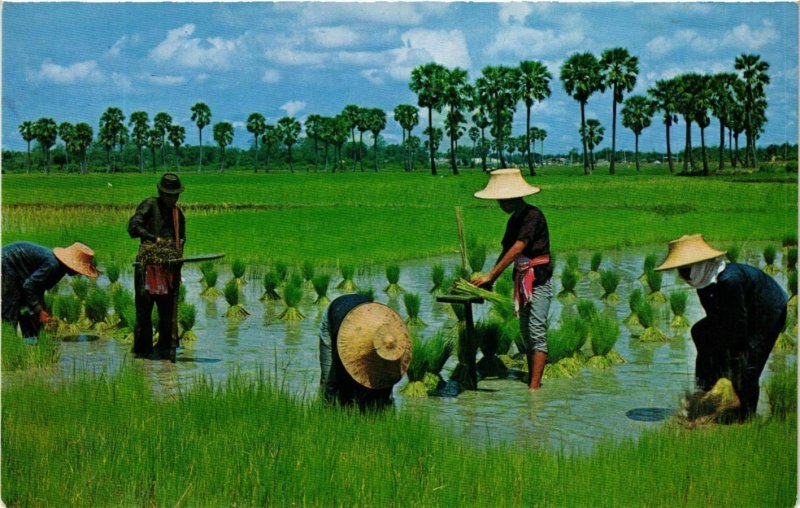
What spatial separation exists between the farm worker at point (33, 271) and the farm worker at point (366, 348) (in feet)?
8.92

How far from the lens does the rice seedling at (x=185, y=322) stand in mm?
8195

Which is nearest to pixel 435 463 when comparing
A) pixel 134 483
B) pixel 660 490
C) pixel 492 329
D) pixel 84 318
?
pixel 660 490

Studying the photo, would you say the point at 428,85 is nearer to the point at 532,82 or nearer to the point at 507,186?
the point at 532,82

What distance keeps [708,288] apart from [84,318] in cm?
594

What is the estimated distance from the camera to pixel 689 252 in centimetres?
519

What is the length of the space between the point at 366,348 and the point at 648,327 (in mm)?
4017

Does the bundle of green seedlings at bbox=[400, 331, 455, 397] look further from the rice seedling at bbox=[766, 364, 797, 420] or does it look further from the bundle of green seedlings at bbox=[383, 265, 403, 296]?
the bundle of green seedlings at bbox=[383, 265, 403, 296]

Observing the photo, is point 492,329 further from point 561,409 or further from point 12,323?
point 12,323

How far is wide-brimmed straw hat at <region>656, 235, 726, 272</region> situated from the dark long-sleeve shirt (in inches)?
169

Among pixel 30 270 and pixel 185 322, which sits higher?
pixel 30 270

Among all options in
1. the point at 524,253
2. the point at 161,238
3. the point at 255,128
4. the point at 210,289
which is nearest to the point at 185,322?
the point at 161,238

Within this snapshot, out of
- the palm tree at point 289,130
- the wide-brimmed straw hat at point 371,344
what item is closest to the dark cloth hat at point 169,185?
the wide-brimmed straw hat at point 371,344

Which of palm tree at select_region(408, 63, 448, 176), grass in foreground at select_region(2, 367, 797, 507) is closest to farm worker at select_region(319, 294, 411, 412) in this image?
grass in foreground at select_region(2, 367, 797, 507)

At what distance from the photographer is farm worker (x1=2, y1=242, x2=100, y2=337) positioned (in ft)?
23.1
